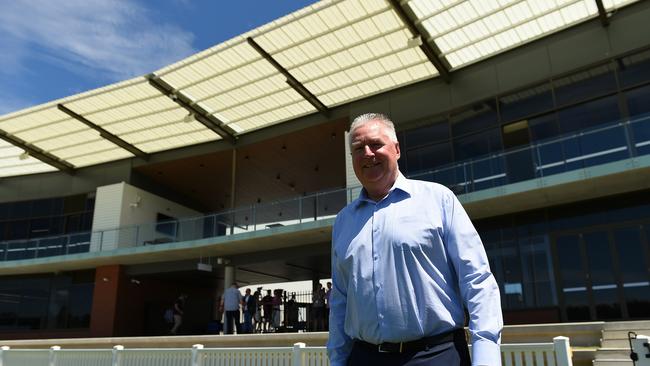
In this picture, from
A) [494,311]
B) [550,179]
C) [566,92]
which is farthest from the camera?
[566,92]

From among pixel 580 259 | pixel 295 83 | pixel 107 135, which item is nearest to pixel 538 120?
pixel 580 259

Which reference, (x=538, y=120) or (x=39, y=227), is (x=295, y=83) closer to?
(x=538, y=120)

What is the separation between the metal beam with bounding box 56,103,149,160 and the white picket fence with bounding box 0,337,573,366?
1113 cm

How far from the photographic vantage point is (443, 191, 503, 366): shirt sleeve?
1.73m

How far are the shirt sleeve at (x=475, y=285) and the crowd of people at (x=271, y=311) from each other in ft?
48.2

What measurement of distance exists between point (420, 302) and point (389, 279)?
139 mm

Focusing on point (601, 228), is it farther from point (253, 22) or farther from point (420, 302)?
point (420, 302)

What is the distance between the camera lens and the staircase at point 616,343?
8656mm

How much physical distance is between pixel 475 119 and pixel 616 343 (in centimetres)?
851

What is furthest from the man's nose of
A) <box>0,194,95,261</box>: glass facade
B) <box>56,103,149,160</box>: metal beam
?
<box>0,194,95,261</box>: glass facade

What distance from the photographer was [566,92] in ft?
48.7

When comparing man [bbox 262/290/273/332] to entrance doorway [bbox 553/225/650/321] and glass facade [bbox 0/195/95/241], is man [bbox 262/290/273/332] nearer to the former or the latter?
entrance doorway [bbox 553/225/650/321]

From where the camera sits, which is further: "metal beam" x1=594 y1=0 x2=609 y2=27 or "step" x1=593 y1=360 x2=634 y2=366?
"metal beam" x1=594 y1=0 x2=609 y2=27

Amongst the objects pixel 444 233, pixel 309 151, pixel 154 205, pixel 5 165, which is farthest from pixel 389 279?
pixel 5 165
